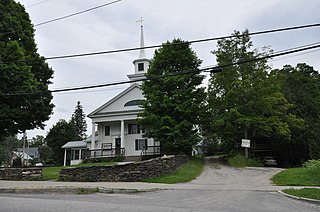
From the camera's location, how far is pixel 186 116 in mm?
27328

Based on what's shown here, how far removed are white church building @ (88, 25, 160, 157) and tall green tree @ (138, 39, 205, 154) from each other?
5.96m

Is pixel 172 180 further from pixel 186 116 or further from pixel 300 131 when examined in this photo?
pixel 300 131

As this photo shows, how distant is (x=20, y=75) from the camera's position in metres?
21.9

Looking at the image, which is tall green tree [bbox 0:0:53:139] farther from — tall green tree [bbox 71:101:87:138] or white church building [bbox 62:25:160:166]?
tall green tree [bbox 71:101:87:138]

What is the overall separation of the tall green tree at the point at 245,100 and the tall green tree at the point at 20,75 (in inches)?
560

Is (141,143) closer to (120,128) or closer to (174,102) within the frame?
(120,128)

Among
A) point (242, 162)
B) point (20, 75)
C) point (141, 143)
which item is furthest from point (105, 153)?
point (242, 162)

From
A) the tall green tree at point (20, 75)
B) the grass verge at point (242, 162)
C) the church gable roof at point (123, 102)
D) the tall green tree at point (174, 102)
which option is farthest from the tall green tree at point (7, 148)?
the grass verge at point (242, 162)

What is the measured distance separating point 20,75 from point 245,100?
1792 cm

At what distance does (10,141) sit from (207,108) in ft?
192

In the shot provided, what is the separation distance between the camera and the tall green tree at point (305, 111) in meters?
31.2

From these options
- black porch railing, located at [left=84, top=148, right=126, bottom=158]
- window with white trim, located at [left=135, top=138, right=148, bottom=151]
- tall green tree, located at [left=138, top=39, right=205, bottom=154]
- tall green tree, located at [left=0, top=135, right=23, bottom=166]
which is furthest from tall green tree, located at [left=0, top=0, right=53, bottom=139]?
tall green tree, located at [left=0, top=135, right=23, bottom=166]

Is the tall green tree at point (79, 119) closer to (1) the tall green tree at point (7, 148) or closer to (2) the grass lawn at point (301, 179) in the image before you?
(1) the tall green tree at point (7, 148)

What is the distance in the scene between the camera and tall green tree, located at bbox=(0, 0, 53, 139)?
21703 mm
